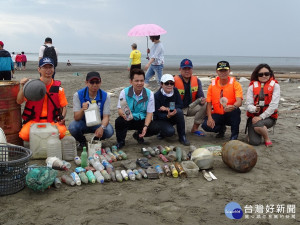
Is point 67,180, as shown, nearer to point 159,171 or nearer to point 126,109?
point 159,171

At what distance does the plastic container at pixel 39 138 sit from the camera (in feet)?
15.7

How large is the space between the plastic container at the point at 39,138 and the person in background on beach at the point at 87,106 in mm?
473

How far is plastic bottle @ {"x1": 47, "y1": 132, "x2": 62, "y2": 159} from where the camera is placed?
187 inches

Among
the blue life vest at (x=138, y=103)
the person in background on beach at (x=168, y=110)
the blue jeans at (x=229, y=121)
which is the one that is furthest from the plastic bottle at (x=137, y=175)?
the blue jeans at (x=229, y=121)

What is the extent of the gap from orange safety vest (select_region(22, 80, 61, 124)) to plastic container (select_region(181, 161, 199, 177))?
7.74 feet

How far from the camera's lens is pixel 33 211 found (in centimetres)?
329

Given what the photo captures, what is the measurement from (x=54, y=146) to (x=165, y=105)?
2.19m

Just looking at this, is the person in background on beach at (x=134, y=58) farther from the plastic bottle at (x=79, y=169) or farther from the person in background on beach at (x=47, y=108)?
the plastic bottle at (x=79, y=169)

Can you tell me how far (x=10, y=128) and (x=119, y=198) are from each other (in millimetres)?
2409

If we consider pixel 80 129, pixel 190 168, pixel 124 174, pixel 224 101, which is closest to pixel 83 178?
pixel 124 174

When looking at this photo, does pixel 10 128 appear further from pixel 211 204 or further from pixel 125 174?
pixel 211 204

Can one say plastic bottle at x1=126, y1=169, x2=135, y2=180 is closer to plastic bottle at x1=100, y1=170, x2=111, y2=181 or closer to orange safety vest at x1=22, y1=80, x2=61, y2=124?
plastic bottle at x1=100, y1=170, x2=111, y2=181

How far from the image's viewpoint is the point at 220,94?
232 inches

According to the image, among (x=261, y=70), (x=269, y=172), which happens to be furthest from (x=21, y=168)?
(x=261, y=70)
